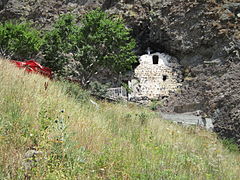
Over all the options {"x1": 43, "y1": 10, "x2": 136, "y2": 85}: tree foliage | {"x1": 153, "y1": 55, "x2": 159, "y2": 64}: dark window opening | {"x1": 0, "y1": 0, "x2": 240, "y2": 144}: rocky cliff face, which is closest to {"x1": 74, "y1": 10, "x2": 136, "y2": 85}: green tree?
{"x1": 43, "y1": 10, "x2": 136, "y2": 85}: tree foliage

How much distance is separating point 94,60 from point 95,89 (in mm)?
2599

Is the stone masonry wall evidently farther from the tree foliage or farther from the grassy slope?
the grassy slope

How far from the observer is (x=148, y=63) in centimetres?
2077

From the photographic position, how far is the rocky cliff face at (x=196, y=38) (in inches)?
585

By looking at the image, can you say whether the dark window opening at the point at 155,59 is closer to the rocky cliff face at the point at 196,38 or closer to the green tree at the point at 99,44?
the rocky cliff face at the point at 196,38

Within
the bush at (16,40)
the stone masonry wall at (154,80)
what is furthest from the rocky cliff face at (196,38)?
the bush at (16,40)

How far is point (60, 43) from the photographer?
13844mm

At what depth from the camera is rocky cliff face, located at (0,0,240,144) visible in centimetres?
1487

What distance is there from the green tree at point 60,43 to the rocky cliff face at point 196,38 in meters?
7.85

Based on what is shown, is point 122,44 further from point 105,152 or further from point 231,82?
point 105,152


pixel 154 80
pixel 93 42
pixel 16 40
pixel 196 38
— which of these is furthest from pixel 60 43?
pixel 196 38

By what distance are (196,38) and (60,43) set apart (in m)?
10.9

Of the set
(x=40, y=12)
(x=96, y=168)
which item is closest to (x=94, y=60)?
(x=96, y=168)

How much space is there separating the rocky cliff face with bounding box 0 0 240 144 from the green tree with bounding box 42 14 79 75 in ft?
25.8
